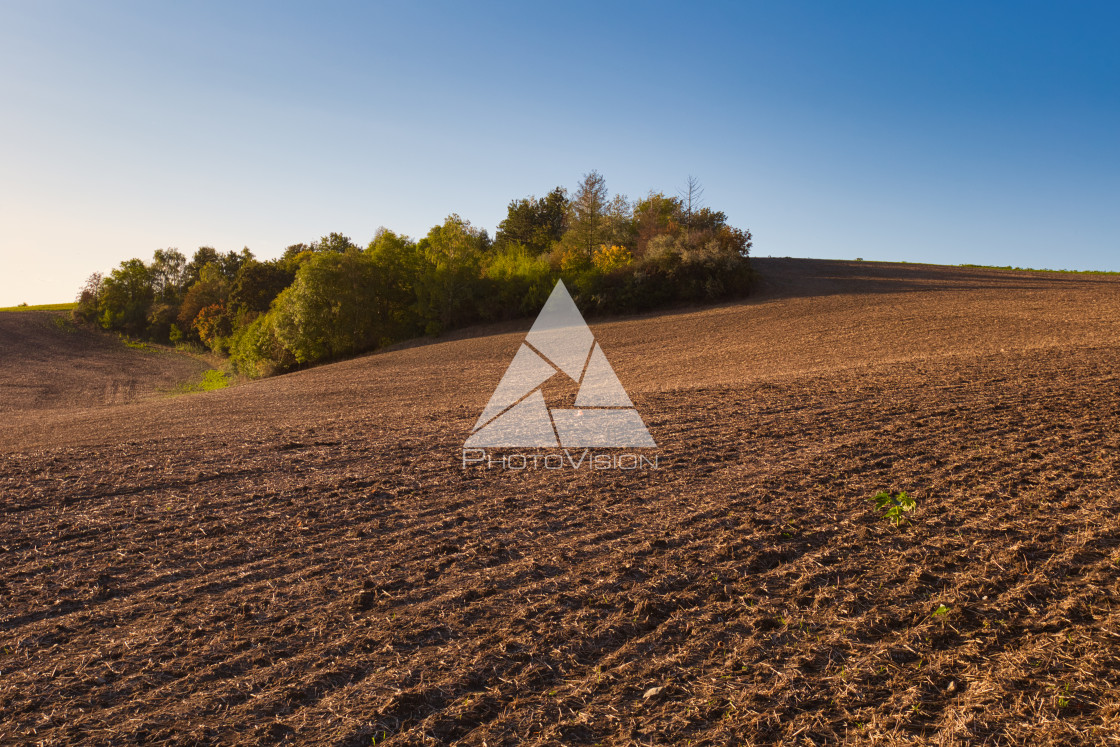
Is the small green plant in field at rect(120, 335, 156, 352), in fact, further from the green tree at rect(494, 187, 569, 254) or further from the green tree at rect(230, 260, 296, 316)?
the green tree at rect(494, 187, 569, 254)

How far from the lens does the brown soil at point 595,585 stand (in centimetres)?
410

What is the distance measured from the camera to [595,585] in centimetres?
589

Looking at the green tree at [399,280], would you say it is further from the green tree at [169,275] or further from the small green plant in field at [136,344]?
the green tree at [169,275]

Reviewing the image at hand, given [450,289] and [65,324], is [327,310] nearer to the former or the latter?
[450,289]

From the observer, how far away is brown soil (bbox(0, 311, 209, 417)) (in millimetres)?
30822

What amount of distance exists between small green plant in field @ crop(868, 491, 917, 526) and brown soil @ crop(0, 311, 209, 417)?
104 feet

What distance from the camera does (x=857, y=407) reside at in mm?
13000

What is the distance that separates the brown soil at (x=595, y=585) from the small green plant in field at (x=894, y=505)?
Result: 135 millimetres

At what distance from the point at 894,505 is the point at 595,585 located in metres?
4.07

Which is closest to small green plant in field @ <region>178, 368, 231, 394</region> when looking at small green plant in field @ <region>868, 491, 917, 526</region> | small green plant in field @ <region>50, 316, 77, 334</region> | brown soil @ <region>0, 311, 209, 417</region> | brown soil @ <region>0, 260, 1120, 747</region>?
brown soil @ <region>0, 311, 209, 417</region>

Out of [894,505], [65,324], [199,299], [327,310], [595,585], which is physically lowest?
[595,585]

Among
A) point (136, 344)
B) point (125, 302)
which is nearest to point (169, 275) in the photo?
point (125, 302)

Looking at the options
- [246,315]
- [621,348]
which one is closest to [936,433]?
[621,348]

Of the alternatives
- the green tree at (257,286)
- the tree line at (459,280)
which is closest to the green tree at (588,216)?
the tree line at (459,280)
